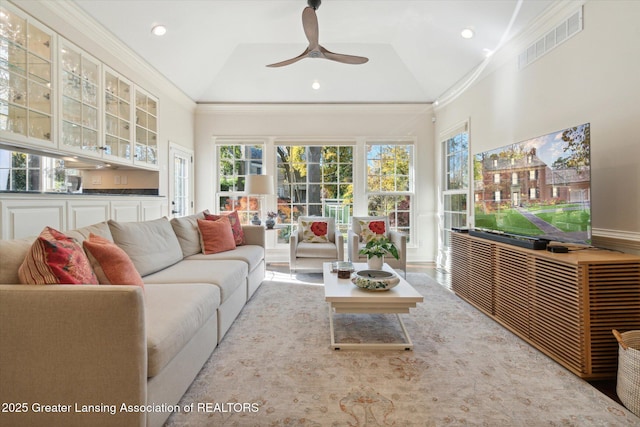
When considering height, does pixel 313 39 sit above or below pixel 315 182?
above

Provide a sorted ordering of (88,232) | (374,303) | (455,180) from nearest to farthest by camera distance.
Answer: (88,232)
(374,303)
(455,180)

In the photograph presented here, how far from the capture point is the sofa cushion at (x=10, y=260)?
4.51 ft

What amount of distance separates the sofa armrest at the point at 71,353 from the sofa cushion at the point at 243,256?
190cm

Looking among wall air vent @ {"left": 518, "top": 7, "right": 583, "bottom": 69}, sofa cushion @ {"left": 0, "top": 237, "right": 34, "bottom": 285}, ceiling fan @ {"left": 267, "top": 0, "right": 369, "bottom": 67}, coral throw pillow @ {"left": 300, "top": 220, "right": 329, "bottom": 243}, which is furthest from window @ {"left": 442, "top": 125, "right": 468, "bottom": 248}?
sofa cushion @ {"left": 0, "top": 237, "right": 34, "bottom": 285}

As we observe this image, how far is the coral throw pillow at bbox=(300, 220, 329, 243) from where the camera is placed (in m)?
4.56

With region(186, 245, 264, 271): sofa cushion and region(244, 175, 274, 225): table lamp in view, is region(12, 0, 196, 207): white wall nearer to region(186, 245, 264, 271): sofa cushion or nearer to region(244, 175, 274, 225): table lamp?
region(244, 175, 274, 225): table lamp

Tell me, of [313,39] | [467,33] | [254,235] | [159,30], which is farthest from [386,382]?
[159,30]

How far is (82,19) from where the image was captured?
2855 millimetres

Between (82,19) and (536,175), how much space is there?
166 inches

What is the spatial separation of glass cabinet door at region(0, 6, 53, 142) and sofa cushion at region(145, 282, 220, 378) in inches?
61.1

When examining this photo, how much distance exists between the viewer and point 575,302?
1.89 m

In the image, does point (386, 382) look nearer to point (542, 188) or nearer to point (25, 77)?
point (542, 188)

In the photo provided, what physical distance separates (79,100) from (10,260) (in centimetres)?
209

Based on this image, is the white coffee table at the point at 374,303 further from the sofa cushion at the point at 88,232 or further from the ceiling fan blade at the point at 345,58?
the ceiling fan blade at the point at 345,58
